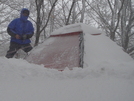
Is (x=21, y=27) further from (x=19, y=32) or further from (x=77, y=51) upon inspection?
(x=77, y=51)

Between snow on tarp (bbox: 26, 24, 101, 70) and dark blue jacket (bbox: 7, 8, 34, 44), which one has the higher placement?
dark blue jacket (bbox: 7, 8, 34, 44)

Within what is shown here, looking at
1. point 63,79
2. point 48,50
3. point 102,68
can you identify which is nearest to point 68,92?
point 63,79

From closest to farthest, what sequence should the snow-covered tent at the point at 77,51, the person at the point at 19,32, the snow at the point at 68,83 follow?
the snow at the point at 68,83
the snow-covered tent at the point at 77,51
the person at the point at 19,32

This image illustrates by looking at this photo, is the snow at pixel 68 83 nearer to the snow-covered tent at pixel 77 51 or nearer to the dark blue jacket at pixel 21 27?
the snow-covered tent at pixel 77 51

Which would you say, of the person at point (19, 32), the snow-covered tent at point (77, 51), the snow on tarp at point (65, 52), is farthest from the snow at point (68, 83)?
the person at point (19, 32)

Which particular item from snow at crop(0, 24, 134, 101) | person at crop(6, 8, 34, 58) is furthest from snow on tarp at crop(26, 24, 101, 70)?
person at crop(6, 8, 34, 58)

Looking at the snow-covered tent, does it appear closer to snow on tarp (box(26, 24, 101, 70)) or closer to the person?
snow on tarp (box(26, 24, 101, 70))

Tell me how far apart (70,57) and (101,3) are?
6.88 metres

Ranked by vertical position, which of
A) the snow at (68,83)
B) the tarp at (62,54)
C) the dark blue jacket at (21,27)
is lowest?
the snow at (68,83)

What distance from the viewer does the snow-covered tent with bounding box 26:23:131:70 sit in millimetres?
1803

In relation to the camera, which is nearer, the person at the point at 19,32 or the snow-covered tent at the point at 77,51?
the snow-covered tent at the point at 77,51

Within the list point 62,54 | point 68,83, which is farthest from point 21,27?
point 68,83

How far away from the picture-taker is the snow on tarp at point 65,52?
1848 mm

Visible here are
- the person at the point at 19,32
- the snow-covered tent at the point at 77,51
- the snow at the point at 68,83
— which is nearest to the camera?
the snow at the point at 68,83
